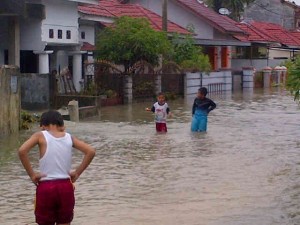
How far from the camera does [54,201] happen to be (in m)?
7.15

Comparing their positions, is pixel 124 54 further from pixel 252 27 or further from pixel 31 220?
pixel 252 27

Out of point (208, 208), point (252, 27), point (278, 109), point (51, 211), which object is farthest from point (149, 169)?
point (252, 27)

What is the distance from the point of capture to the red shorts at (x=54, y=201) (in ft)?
Result: 23.4

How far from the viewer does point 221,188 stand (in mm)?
11484

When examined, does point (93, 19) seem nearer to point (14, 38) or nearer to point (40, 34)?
point (40, 34)

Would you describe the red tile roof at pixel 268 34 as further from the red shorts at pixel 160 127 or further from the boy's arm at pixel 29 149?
the boy's arm at pixel 29 149

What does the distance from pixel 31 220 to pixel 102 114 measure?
17125mm

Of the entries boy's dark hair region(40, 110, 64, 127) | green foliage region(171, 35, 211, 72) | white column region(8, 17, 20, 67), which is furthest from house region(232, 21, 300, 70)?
boy's dark hair region(40, 110, 64, 127)

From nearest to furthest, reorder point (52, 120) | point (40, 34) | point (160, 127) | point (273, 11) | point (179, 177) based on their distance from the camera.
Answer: point (52, 120) → point (179, 177) → point (160, 127) → point (40, 34) → point (273, 11)

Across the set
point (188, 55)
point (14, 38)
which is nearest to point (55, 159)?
point (14, 38)

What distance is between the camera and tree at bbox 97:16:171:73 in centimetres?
3191

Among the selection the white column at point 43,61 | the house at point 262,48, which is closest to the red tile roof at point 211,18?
the house at point 262,48

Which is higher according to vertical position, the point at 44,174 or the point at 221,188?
the point at 44,174

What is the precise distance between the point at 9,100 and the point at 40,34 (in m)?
9.66
